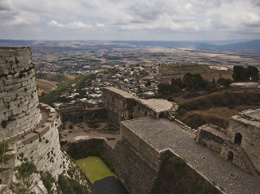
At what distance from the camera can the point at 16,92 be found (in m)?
8.55

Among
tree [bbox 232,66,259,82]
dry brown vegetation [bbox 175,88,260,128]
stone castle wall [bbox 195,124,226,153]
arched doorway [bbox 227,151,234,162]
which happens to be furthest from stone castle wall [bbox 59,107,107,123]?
tree [bbox 232,66,259,82]

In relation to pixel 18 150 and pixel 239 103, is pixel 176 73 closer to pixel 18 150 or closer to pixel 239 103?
pixel 239 103

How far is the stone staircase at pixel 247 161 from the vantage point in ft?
50.1

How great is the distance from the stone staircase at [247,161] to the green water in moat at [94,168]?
11.9 meters

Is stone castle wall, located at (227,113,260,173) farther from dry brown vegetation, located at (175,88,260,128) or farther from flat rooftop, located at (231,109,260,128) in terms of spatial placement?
dry brown vegetation, located at (175,88,260,128)

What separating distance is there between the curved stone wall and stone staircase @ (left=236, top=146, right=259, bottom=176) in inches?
505

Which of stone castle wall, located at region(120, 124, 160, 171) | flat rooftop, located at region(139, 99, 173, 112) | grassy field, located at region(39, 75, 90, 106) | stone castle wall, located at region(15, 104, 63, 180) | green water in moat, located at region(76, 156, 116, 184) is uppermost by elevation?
stone castle wall, located at region(15, 104, 63, 180)

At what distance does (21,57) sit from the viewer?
343 inches

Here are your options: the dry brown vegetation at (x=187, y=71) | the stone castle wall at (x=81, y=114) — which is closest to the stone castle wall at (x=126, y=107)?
the stone castle wall at (x=81, y=114)

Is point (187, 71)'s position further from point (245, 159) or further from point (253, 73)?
point (245, 159)

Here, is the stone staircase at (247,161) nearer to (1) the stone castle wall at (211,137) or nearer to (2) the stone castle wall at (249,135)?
(2) the stone castle wall at (249,135)

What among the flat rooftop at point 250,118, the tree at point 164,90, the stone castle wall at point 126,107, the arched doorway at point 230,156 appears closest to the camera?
the flat rooftop at point 250,118

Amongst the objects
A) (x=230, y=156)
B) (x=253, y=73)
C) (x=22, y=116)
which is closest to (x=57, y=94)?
(x=253, y=73)

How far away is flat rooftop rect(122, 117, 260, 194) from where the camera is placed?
14.3 m
